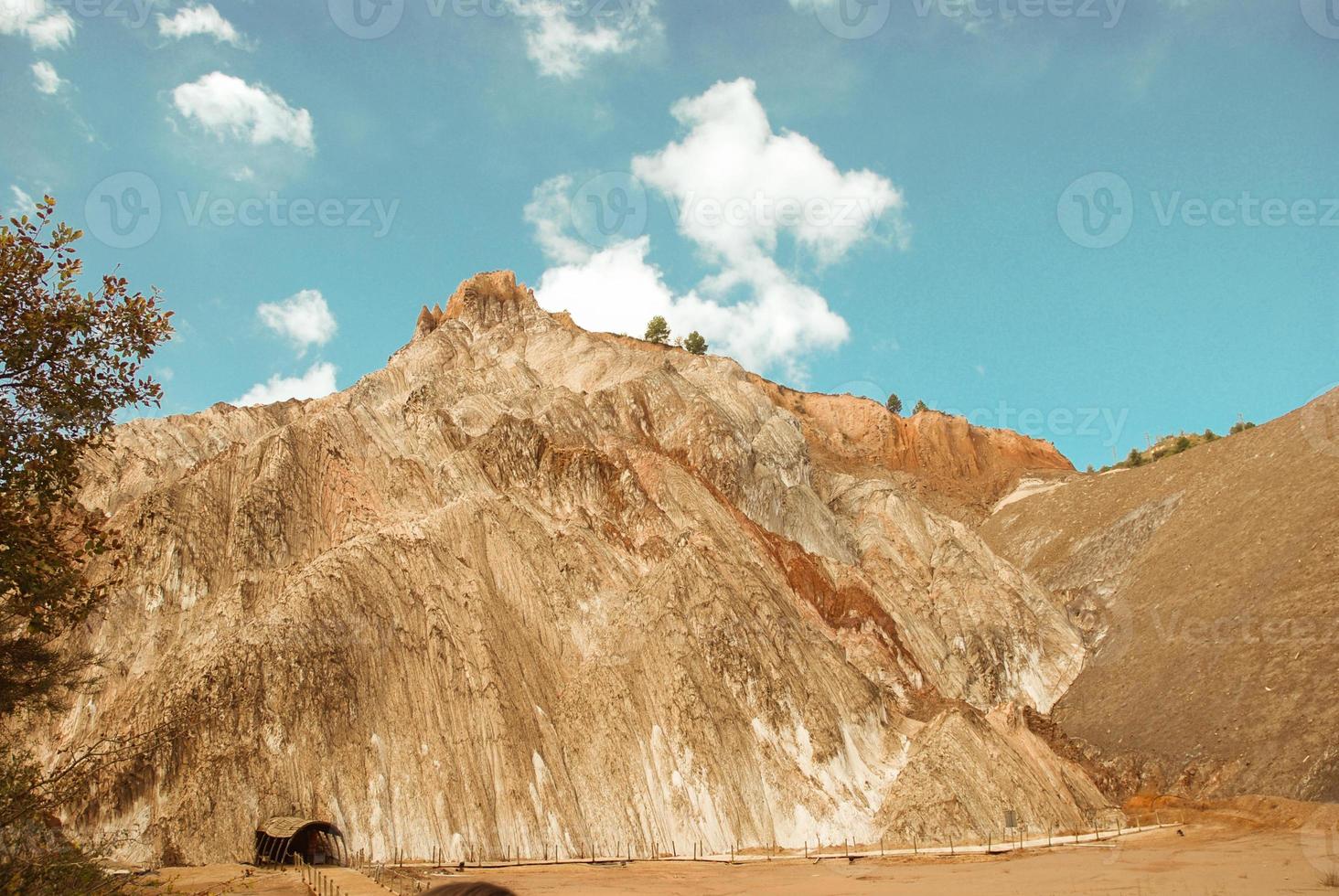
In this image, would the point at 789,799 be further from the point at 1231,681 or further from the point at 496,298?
the point at 496,298

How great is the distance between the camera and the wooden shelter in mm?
33594

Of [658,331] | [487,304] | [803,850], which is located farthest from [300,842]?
[658,331]

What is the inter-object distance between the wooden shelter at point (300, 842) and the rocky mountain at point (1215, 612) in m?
33.3

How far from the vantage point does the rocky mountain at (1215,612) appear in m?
42.3

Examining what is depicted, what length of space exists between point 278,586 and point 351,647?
5.07 metres

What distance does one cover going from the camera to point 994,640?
56969mm

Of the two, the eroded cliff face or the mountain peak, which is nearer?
the eroded cliff face

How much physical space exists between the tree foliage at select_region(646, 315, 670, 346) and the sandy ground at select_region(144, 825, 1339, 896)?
3356 inches

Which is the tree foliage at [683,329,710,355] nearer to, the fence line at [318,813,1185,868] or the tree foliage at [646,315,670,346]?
the tree foliage at [646,315,670,346]

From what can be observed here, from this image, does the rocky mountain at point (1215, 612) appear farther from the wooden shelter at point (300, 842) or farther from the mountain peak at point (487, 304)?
the mountain peak at point (487, 304)

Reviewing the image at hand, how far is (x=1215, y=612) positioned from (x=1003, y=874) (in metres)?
26.0

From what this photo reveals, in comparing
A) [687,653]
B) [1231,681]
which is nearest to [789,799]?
[687,653]

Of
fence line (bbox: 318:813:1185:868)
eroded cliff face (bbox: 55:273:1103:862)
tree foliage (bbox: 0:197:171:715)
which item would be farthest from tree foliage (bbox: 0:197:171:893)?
fence line (bbox: 318:813:1185:868)

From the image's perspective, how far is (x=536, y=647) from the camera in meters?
44.6
